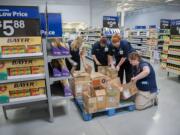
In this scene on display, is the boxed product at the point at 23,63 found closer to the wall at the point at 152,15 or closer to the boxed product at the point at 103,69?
the boxed product at the point at 103,69

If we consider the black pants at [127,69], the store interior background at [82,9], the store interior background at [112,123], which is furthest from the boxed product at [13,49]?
the store interior background at [82,9]

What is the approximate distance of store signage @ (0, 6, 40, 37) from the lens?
2465 millimetres

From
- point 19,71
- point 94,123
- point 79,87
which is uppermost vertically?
point 19,71

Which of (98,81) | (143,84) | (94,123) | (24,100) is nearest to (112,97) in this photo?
(98,81)

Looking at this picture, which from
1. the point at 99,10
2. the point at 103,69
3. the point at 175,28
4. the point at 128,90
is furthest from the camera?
the point at 99,10

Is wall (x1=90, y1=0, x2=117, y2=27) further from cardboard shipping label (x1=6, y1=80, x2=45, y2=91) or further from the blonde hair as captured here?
cardboard shipping label (x1=6, y1=80, x2=45, y2=91)

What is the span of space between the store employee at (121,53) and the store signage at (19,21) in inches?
74.1

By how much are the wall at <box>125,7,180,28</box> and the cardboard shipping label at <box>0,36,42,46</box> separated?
1736 cm

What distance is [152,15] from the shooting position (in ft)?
61.9

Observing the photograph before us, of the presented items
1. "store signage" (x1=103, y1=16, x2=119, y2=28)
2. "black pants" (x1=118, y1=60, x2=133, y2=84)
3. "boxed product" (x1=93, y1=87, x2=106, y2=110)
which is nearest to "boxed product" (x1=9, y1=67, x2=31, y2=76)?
"boxed product" (x1=93, y1=87, x2=106, y2=110)

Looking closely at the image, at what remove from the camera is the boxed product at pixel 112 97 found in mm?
3109

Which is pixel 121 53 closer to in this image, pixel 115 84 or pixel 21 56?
pixel 115 84

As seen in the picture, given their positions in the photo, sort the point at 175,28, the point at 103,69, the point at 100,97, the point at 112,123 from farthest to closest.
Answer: the point at 175,28 < the point at 103,69 < the point at 100,97 < the point at 112,123

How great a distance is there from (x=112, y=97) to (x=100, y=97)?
0.86 feet
